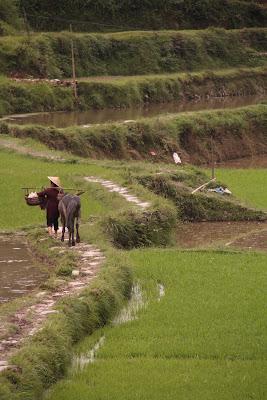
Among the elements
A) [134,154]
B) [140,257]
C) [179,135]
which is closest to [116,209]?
[140,257]

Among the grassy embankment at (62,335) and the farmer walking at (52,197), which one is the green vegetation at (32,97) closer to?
the grassy embankment at (62,335)

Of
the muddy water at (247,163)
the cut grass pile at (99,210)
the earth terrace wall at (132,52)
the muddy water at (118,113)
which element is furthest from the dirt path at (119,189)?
the earth terrace wall at (132,52)

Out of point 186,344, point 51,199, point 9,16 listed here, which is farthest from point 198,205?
point 9,16

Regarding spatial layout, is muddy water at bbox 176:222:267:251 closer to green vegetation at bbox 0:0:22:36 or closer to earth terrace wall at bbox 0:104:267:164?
earth terrace wall at bbox 0:104:267:164

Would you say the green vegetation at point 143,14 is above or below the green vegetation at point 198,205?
above

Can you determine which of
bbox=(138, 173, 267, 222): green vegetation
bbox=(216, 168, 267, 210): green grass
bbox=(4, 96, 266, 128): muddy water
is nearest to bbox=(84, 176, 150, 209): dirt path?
bbox=(138, 173, 267, 222): green vegetation

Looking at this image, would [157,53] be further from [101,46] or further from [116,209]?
[116,209]

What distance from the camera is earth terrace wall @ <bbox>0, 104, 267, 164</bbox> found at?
2309cm

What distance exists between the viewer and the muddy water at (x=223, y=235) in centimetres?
1489

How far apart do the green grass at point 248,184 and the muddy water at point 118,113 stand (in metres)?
6.15

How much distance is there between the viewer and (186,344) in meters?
8.80

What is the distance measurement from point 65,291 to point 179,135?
1695 centimetres

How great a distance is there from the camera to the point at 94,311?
960 centimetres

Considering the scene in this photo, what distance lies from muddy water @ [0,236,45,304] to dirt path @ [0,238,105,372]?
41 centimetres
